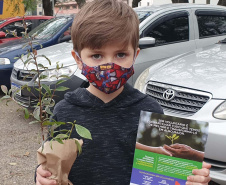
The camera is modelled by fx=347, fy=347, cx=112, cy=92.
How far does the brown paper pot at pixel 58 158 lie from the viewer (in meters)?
1.09

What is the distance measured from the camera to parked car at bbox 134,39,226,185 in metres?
2.79

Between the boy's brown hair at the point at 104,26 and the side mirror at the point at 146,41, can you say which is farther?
the side mirror at the point at 146,41

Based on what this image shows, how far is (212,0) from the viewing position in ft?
128

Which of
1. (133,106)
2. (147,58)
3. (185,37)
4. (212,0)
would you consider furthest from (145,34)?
(212,0)

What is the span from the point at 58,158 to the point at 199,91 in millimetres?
2214

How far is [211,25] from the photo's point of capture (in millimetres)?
5629

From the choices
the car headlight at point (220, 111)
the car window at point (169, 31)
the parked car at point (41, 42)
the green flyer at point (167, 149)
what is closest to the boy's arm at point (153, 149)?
the green flyer at point (167, 149)

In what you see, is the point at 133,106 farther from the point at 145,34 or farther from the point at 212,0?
the point at 212,0

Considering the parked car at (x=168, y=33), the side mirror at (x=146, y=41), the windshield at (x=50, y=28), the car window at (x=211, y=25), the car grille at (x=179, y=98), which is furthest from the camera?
the windshield at (x=50, y=28)

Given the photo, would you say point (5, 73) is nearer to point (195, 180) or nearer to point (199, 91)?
point (199, 91)

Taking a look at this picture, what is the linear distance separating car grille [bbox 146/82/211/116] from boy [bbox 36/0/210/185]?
172 cm

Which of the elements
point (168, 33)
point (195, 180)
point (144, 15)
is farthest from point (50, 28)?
point (195, 180)

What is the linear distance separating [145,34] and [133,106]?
3736mm

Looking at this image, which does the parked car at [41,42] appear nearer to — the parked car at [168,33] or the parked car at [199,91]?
the parked car at [168,33]
